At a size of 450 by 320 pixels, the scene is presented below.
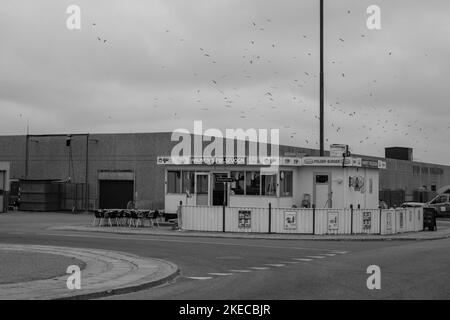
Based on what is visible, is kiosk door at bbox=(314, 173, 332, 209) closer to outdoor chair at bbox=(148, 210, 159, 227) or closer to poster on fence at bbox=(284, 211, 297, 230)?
poster on fence at bbox=(284, 211, 297, 230)

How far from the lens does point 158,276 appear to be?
1519 centimetres

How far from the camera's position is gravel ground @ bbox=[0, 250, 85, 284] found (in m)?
14.5

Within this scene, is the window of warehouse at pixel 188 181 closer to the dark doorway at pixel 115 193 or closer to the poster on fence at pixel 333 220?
the poster on fence at pixel 333 220

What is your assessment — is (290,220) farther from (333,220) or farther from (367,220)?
(367,220)

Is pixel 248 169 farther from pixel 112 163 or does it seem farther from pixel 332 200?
pixel 112 163

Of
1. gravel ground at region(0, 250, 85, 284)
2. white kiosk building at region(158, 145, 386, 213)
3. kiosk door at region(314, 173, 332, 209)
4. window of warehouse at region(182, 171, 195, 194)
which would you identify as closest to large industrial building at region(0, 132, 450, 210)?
window of warehouse at region(182, 171, 195, 194)

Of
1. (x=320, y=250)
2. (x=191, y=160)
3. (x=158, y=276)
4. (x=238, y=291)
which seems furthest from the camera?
(x=191, y=160)

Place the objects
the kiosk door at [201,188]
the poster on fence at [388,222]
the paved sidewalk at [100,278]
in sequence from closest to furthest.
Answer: the paved sidewalk at [100,278] → the poster on fence at [388,222] → the kiosk door at [201,188]

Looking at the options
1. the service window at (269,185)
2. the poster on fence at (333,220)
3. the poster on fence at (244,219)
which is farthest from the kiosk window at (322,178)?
the poster on fence at (244,219)

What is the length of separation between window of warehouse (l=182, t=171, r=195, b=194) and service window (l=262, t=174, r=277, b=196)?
12.8 ft

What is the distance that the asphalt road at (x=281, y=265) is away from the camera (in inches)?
509

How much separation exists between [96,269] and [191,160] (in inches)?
793
